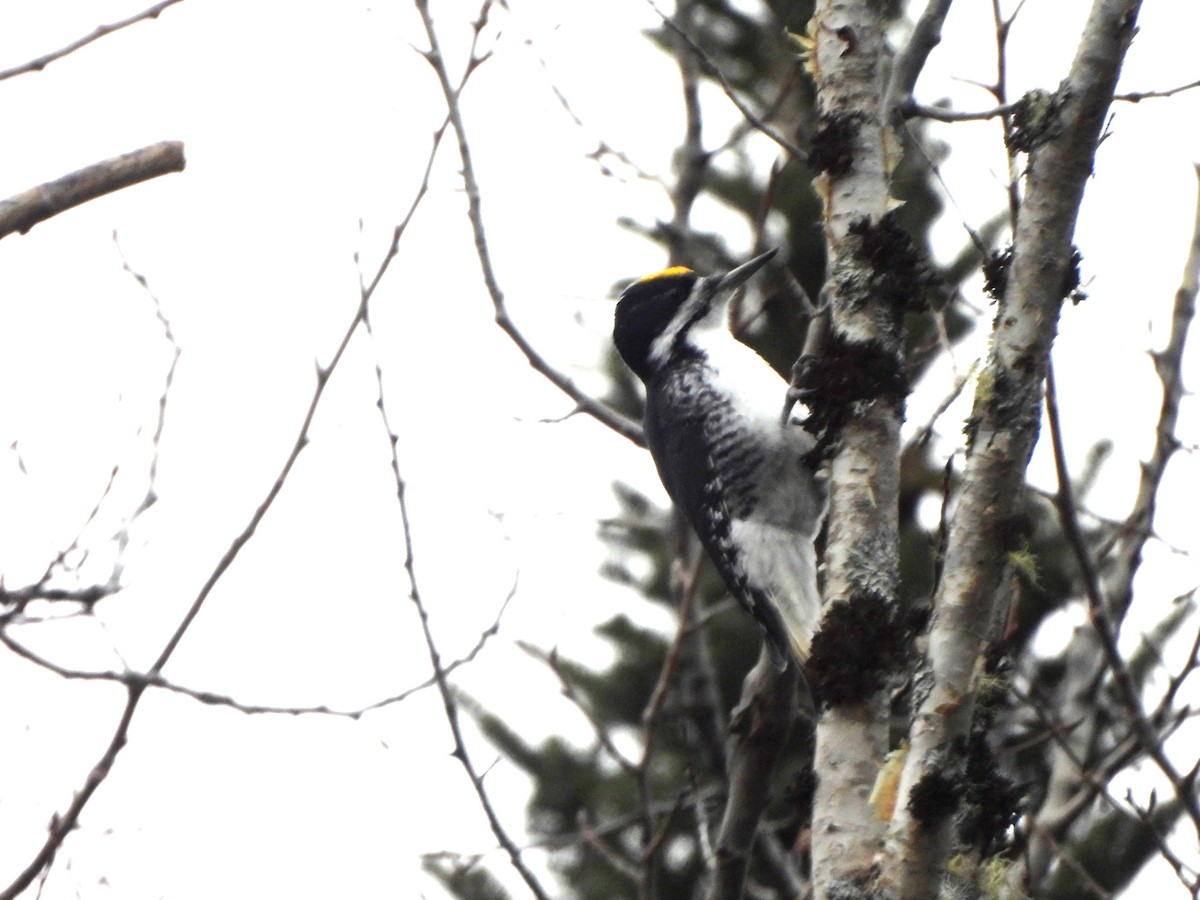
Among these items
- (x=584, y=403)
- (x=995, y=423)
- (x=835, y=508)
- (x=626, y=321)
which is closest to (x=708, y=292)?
(x=626, y=321)

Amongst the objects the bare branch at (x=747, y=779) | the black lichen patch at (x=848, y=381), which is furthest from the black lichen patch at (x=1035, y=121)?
the bare branch at (x=747, y=779)

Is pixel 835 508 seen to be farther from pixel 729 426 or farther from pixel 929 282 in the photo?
pixel 729 426

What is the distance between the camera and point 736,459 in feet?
16.6

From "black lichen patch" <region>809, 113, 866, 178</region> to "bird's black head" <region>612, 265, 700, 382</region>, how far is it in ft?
7.59

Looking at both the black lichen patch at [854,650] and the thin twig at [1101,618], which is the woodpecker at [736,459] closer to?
the thin twig at [1101,618]

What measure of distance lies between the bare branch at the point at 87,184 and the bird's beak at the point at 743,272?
9.78 ft

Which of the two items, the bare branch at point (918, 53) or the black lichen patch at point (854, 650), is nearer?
the black lichen patch at point (854, 650)

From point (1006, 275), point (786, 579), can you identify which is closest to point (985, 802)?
point (1006, 275)

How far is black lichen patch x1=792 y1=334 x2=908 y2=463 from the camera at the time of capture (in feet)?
10.1

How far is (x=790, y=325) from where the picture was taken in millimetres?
7688

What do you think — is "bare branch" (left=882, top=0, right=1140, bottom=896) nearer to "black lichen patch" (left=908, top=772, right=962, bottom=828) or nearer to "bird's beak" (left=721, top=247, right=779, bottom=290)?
"black lichen patch" (left=908, top=772, right=962, bottom=828)

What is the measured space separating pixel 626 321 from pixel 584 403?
1.44 m

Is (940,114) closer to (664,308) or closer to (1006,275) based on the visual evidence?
(1006,275)

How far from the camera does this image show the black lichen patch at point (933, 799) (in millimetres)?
2305
